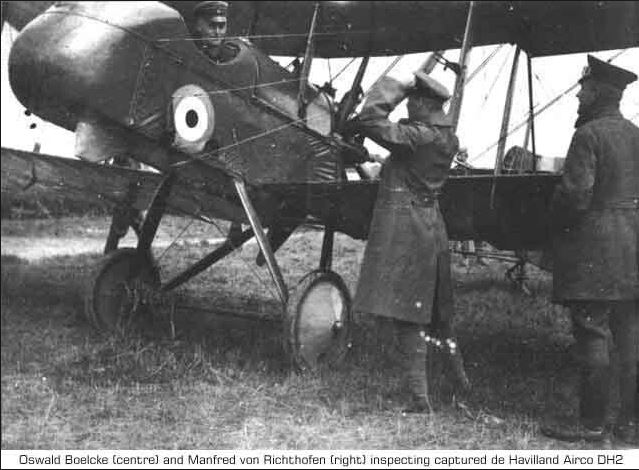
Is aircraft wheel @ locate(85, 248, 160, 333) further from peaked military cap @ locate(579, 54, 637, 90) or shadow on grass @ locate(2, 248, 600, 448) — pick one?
peaked military cap @ locate(579, 54, 637, 90)

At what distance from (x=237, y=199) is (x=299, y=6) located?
5.47 ft

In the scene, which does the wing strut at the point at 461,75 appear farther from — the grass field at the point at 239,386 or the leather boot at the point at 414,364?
the grass field at the point at 239,386

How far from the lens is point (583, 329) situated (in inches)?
153

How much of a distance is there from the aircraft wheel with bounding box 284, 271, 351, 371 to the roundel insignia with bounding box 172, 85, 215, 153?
125cm

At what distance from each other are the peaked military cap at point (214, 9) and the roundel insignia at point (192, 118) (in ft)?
1.87

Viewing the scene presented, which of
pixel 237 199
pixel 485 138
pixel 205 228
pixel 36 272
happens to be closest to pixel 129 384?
pixel 237 199

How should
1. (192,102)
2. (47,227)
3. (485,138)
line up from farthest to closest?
(47,227)
(485,138)
(192,102)

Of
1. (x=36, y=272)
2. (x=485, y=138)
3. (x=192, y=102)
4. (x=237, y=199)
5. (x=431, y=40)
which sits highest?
(x=431, y=40)

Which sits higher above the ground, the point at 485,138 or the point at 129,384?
the point at 485,138

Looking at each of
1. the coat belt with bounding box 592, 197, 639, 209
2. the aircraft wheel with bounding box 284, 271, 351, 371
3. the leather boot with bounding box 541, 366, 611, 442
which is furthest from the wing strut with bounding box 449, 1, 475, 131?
the leather boot with bounding box 541, 366, 611, 442

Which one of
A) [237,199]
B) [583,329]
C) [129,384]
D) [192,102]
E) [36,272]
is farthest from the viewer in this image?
[36,272]

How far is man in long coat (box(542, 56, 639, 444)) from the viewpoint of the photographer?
3.82 m

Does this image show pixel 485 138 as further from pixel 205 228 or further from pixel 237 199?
pixel 205 228

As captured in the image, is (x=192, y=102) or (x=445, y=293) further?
(x=192, y=102)
